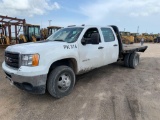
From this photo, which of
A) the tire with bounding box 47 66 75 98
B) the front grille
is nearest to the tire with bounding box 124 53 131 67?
the tire with bounding box 47 66 75 98

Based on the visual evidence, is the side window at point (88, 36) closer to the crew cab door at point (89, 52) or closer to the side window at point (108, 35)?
the crew cab door at point (89, 52)

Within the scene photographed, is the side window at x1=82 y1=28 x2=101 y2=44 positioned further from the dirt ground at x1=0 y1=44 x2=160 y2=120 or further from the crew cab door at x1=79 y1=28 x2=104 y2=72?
the dirt ground at x1=0 y1=44 x2=160 y2=120

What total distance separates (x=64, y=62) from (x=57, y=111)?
4.68 feet

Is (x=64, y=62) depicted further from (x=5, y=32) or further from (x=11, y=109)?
(x=5, y=32)

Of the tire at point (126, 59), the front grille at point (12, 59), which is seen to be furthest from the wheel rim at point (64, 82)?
the tire at point (126, 59)

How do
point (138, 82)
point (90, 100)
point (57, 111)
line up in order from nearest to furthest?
point (57, 111) → point (90, 100) → point (138, 82)

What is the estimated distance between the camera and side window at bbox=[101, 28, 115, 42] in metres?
5.85

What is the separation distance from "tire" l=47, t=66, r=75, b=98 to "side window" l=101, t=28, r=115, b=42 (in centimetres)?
207

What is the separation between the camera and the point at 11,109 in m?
3.86

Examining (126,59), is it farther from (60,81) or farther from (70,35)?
(60,81)

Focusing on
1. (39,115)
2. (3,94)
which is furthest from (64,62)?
(3,94)

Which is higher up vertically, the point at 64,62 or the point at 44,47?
the point at 44,47

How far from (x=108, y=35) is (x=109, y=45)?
444 mm

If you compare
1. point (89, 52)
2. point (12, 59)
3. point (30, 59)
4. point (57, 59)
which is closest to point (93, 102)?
point (57, 59)
